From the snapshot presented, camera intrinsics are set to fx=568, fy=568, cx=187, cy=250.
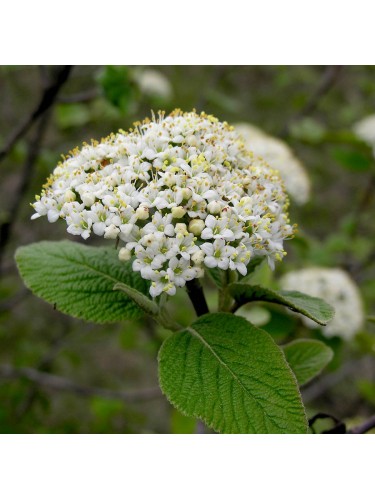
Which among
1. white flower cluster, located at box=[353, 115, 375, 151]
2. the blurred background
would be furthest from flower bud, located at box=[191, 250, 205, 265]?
white flower cluster, located at box=[353, 115, 375, 151]

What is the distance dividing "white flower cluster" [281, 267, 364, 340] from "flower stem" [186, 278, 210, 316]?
115cm

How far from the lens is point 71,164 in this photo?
1160 mm

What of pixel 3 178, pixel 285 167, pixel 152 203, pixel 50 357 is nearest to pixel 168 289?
pixel 152 203

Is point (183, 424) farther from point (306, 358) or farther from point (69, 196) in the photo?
point (69, 196)

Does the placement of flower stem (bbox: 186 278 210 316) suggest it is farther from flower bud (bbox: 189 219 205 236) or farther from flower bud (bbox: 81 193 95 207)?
flower bud (bbox: 81 193 95 207)

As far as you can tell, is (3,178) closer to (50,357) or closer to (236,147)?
(50,357)

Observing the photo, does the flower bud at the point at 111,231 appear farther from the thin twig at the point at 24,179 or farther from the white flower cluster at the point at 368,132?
the white flower cluster at the point at 368,132

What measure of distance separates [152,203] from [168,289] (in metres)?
0.16

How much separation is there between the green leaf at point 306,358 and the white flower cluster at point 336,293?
0.86 metres

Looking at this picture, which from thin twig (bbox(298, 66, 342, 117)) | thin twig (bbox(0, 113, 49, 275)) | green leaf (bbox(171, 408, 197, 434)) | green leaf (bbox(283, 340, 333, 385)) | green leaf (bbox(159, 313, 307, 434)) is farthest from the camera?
thin twig (bbox(298, 66, 342, 117))

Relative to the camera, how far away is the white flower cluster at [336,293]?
2264 millimetres

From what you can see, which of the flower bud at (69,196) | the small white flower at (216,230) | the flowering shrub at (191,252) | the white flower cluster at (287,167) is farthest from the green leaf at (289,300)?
the white flower cluster at (287,167)

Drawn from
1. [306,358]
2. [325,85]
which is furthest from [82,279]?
[325,85]

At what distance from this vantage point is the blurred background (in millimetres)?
2314
